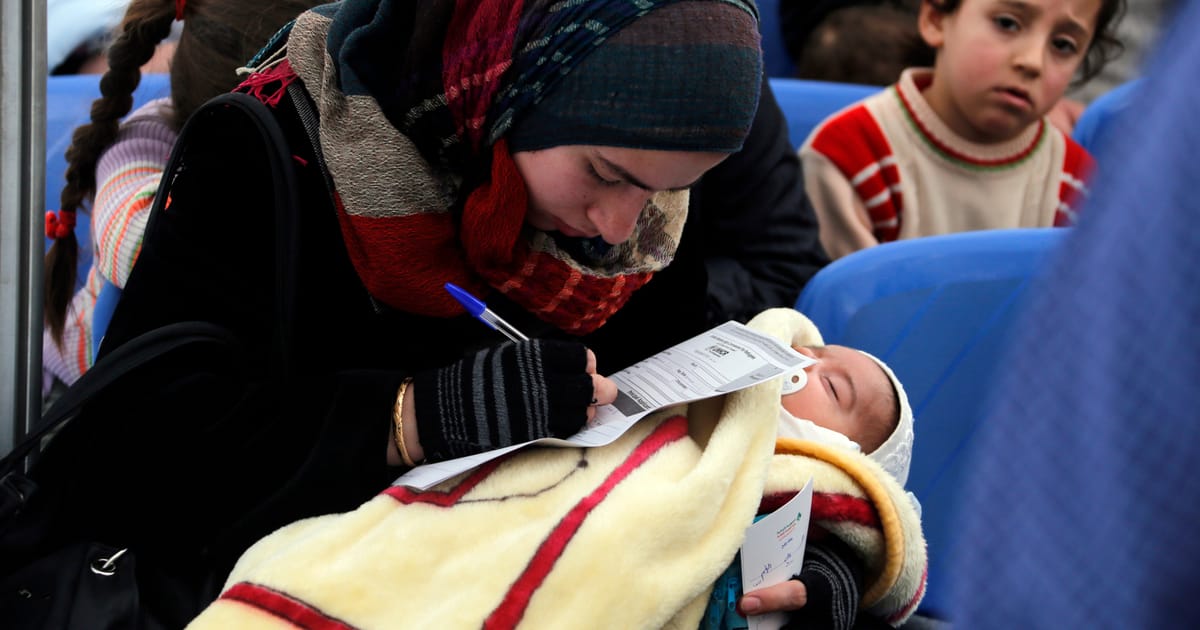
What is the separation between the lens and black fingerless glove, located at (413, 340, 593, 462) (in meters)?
1.15

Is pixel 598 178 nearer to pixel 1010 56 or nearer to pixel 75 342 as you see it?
pixel 75 342

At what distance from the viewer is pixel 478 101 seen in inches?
48.3

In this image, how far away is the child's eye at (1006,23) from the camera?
7.86 feet

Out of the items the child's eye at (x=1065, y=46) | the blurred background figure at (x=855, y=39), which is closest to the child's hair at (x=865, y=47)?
the blurred background figure at (x=855, y=39)

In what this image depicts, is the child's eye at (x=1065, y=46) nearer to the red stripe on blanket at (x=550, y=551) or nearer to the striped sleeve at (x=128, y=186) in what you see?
the red stripe on blanket at (x=550, y=551)

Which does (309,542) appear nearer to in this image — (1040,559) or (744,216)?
(1040,559)

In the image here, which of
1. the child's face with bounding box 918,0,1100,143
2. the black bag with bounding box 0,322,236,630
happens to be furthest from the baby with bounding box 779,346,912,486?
the child's face with bounding box 918,0,1100,143

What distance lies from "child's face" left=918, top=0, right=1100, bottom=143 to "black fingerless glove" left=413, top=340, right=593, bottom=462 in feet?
5.42

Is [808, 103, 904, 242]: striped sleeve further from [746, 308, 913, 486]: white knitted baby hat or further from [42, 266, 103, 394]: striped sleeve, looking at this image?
[42, 266, 103, 394]: striped sleeve

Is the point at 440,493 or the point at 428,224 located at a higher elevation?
the point at 428,224

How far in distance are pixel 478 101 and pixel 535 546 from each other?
0.52m

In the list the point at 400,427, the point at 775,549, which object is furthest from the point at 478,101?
the point at 775,549

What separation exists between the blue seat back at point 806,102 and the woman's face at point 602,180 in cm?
153

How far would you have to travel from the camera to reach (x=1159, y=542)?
335 millimetres
